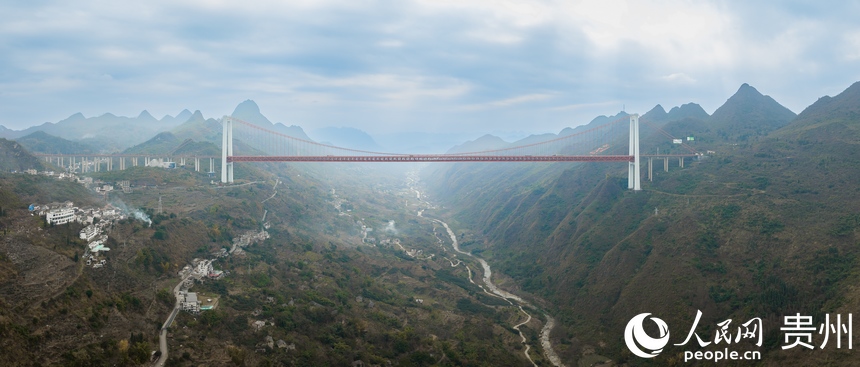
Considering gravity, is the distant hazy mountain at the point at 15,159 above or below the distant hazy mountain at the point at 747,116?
below

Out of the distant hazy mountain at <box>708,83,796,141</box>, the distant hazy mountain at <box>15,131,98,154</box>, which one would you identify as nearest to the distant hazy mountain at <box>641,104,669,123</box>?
the distant hazy mountain at <box>708,83,796,141</box>

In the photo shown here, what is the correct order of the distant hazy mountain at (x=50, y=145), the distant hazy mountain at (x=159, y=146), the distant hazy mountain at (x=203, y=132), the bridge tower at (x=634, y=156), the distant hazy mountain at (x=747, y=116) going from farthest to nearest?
the distant hazy mountain at (x=203, y=132) → the distant hazy mountain at (x=50, y=145) → the distant hazy mountain at (x=159, y=146) → the distant hazy mountain at (x=747, y=116) → the bridge tower at (x=634, y=156)

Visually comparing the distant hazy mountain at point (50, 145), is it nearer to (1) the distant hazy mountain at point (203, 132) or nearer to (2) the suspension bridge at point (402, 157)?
(2) the suspension bridge at point (402, 157)

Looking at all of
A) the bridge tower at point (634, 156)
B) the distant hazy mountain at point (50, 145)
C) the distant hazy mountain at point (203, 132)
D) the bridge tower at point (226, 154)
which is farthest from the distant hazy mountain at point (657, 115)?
the distant hazy mountain at point (50, 145)

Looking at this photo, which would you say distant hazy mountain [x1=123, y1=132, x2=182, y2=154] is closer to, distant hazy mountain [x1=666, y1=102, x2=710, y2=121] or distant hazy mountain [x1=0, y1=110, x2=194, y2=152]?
distant hazy mountain [x1=0, y1=110, x2=194, y2=152]

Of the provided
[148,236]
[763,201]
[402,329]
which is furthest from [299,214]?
[763,201]

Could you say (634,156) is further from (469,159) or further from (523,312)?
(523,312)

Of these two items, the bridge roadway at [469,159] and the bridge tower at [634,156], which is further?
the bridge tower at [634,156]

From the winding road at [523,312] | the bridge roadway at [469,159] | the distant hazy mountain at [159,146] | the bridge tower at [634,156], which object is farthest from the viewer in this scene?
the distant hazy mountain at [159,146]
